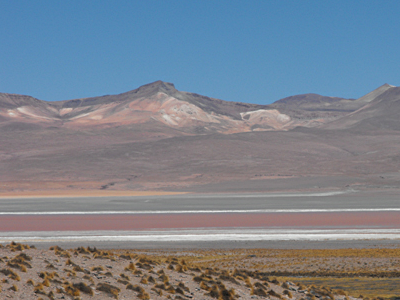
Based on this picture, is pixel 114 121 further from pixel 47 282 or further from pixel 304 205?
pixel 47 282

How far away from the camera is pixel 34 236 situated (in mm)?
29250

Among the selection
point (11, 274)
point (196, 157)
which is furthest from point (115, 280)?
point (196, 157)

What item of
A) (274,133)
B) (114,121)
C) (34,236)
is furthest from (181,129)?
(34,236)

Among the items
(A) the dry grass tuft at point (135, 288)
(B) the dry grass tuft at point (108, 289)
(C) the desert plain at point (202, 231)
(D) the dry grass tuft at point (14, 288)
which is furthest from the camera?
(C) the desert plain at point (202, 231)

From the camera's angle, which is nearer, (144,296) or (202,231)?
(144,296)

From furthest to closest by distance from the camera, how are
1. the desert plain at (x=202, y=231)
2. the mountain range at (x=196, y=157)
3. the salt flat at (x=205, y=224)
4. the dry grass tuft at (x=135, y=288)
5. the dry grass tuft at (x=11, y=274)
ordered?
the mountain range at (x=196, y=157)
the salt flat at (x=205, y=224)
the desert plain at (x=202, y=231)
the dry grass tuft at (x=135, y=288)
the dry grass tuft at (x=11, y=274)

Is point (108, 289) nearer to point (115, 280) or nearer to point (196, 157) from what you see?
point (115, 280)

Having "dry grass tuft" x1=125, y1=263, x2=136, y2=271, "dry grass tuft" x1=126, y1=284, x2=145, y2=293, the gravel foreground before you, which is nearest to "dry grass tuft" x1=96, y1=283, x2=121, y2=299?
the gravel foreground

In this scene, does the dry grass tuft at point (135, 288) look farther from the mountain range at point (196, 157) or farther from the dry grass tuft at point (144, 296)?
the mountain range at point (196, 157)

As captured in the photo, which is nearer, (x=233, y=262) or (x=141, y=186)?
(x=233, y=262)

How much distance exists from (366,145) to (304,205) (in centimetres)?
9954

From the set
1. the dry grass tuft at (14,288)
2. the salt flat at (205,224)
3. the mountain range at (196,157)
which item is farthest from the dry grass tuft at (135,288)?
the mountain range at (196,157)

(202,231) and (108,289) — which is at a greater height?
(202,231)

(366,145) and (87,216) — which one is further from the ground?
(366,145)
